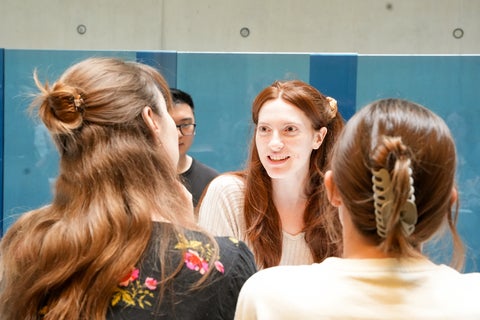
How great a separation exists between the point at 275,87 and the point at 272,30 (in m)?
2.86

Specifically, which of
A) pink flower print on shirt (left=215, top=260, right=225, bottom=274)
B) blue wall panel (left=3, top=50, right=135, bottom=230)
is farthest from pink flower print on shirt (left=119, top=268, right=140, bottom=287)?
blue wall panel (left=3, top=50, right=135, bottom=230)

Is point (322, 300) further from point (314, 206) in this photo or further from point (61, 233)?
point (314, 206)

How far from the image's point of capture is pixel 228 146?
10.7 ft

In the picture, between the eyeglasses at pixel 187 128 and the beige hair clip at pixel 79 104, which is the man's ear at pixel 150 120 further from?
the eyeglasses at pixel 187 128

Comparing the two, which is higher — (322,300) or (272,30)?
(272,30)

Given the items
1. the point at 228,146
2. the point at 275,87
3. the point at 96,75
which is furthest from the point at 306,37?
the point at 96,75

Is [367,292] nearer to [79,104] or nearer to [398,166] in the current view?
[398,166]

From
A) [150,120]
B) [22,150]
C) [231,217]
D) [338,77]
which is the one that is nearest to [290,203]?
[231,217]

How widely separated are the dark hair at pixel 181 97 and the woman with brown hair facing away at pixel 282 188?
2.24 ft

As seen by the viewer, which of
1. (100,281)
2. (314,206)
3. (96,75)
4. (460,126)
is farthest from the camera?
(460,126)

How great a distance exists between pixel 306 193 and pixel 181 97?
96cm

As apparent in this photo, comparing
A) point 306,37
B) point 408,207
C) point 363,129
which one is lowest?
point 408,207

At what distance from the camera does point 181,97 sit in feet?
10.5

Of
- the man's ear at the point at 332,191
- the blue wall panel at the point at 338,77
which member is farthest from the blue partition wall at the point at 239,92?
the man's ear at the point at 332,191
